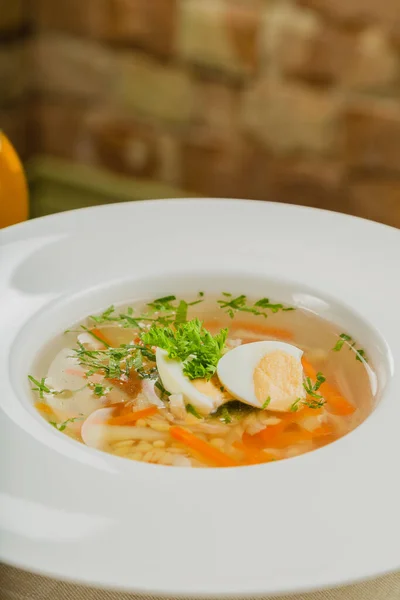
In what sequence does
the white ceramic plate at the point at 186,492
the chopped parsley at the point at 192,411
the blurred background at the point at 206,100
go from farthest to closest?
1. the blurred background at the point at 206,100
2. the chopped parsley at the point at 192,411
3. the white ceramic plate at the point at 186,492

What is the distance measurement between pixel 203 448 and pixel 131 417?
0.13m

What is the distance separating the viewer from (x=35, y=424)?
3.31 feet

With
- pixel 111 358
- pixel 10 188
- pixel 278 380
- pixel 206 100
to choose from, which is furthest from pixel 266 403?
pixel 206 100

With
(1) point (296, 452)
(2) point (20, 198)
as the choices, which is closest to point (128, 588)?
(1) point (296, 452)

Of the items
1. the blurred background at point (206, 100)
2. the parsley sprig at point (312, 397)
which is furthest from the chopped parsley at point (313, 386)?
the blurred background at point (206, 100)

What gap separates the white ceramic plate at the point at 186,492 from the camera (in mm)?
785

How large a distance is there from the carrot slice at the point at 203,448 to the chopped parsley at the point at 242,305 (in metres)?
0.35

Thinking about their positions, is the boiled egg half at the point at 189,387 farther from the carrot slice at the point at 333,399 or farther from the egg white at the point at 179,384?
the carrot slice at the point at 333,399

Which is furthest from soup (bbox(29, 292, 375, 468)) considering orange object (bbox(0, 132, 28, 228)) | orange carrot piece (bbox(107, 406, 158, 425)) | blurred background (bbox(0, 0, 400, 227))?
blurred background (bbox(0, 0, 400, 227))

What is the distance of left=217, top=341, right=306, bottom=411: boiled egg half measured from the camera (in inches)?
47.3

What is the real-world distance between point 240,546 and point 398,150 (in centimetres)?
178

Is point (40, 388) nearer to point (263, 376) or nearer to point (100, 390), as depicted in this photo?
point (100, 390)

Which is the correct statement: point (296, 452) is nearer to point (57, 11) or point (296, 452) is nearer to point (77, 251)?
point (77, 251)

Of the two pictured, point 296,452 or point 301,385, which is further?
point 301,385
